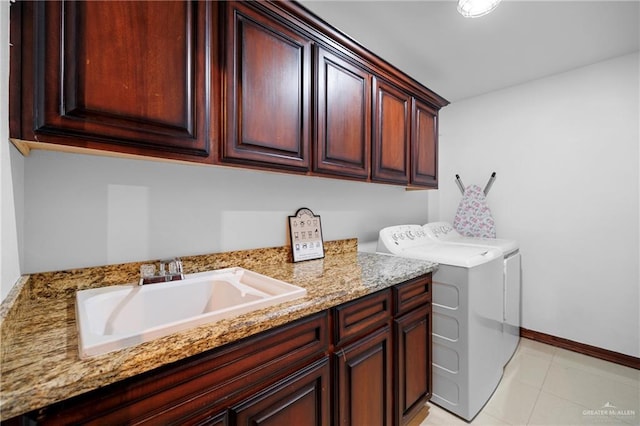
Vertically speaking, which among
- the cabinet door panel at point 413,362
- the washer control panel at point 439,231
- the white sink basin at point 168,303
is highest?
the washer control panel at point 439,231

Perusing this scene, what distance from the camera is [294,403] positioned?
932 millimetres

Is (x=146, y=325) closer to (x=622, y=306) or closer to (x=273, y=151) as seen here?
(x=273, y=151)

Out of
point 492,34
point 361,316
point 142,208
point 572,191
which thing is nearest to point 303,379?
point 361,316

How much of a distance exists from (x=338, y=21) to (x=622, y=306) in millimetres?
3116

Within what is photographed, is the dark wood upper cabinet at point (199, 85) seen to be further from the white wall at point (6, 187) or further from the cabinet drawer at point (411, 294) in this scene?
the cabinet drawer at point (411, 294)

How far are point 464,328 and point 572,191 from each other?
185cm

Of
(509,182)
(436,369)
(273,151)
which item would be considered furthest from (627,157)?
(273,151)

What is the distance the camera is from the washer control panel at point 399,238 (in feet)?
6.51

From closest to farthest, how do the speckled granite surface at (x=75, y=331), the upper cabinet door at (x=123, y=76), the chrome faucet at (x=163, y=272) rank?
1. the speckled granite surface at (x=75, y=331)
2. the upper cabinet door at (x=123, y=76)
3. the chrome faucet at (x=163, y=272)

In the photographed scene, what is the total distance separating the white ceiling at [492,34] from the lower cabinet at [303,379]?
1634 millimetres

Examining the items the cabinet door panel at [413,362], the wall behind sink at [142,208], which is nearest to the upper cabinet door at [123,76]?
the wall behind sink at [142,208]

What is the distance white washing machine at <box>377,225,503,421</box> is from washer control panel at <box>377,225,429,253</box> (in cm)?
8

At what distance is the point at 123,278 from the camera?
1128mm

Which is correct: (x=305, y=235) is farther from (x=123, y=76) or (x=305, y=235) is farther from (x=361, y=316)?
(x=123, y=76)
